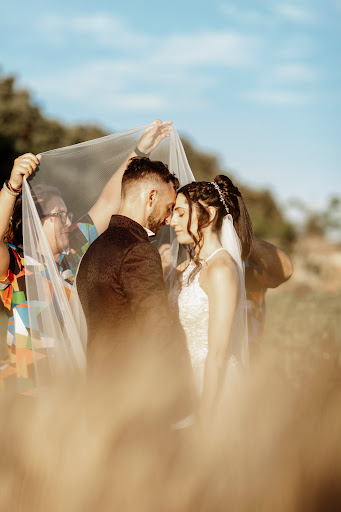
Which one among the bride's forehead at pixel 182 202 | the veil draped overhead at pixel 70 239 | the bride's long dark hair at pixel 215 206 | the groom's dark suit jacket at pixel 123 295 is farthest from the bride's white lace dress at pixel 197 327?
the groom's dark suit jacket at pixel 123 295

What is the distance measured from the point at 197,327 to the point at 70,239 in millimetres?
925

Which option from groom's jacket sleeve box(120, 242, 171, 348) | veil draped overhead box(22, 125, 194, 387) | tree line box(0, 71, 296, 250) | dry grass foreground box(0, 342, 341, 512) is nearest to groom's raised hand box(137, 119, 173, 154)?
veil draped overhead box(22, 125, 194, 387)

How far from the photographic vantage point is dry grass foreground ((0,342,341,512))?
1584mm

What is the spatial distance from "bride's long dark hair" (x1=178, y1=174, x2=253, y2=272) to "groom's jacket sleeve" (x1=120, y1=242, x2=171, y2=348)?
1.80 ft

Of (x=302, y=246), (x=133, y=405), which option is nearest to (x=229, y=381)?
(x=133, y=405)

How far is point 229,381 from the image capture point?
2.94 m

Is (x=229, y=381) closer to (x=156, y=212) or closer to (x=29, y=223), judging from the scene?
(x=156, y=212)

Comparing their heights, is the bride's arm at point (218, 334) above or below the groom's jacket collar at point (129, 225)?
below

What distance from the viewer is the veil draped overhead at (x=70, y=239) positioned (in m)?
2.89

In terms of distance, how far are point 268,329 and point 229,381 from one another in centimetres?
654

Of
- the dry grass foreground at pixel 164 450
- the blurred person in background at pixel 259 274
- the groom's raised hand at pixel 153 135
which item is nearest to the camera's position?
the dry grass foreground at pixel 164 450

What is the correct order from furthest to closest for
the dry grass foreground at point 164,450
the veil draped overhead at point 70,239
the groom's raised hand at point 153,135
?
the groom's raised hand at point 153,135, the veil draped overhead at point 70,239, the dry grass foreground at point 164,450

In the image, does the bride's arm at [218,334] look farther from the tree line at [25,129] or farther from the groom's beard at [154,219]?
the tree line at [25,129]

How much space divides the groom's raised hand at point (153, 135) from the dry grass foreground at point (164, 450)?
6.46 feet
